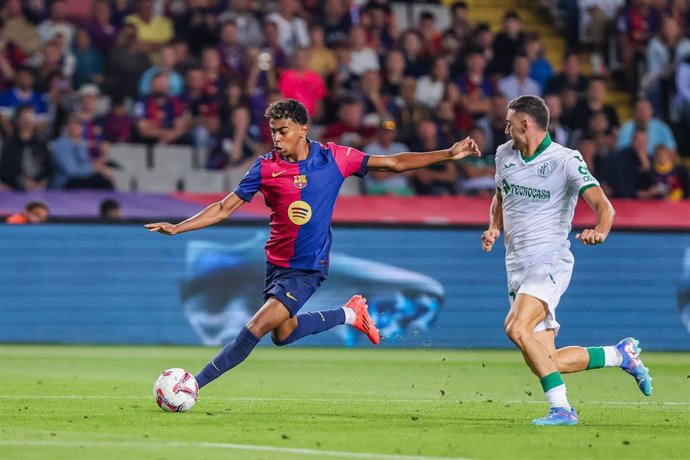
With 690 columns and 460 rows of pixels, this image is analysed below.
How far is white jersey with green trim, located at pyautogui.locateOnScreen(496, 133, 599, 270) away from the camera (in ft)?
33.0

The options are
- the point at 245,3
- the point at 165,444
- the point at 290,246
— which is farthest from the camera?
the point at 245,3

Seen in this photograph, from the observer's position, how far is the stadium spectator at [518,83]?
22.5 meters

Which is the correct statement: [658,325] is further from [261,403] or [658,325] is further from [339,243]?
[261,403]

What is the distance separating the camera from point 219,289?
1791 cm

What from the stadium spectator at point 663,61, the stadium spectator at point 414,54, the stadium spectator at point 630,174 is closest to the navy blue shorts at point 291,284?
the stadium spectator at point 630,174

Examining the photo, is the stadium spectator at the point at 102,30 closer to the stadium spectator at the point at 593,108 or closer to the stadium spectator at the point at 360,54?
the stadium spectator at the point at 360,54

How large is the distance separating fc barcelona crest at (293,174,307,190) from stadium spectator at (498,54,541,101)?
12045mm

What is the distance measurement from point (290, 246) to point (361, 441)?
261 cm

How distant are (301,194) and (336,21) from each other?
12.3 meters

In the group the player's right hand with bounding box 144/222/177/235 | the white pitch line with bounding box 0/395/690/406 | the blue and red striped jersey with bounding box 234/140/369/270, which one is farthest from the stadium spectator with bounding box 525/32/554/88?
the player's right hand with bounding box 144/222/177/235

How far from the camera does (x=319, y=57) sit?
2175 centimetres

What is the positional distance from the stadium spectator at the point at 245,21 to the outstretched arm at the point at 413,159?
1141 centimetres

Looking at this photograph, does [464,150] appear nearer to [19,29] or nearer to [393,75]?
[393,75]

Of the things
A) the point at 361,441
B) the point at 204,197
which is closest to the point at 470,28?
the point at 204,197
